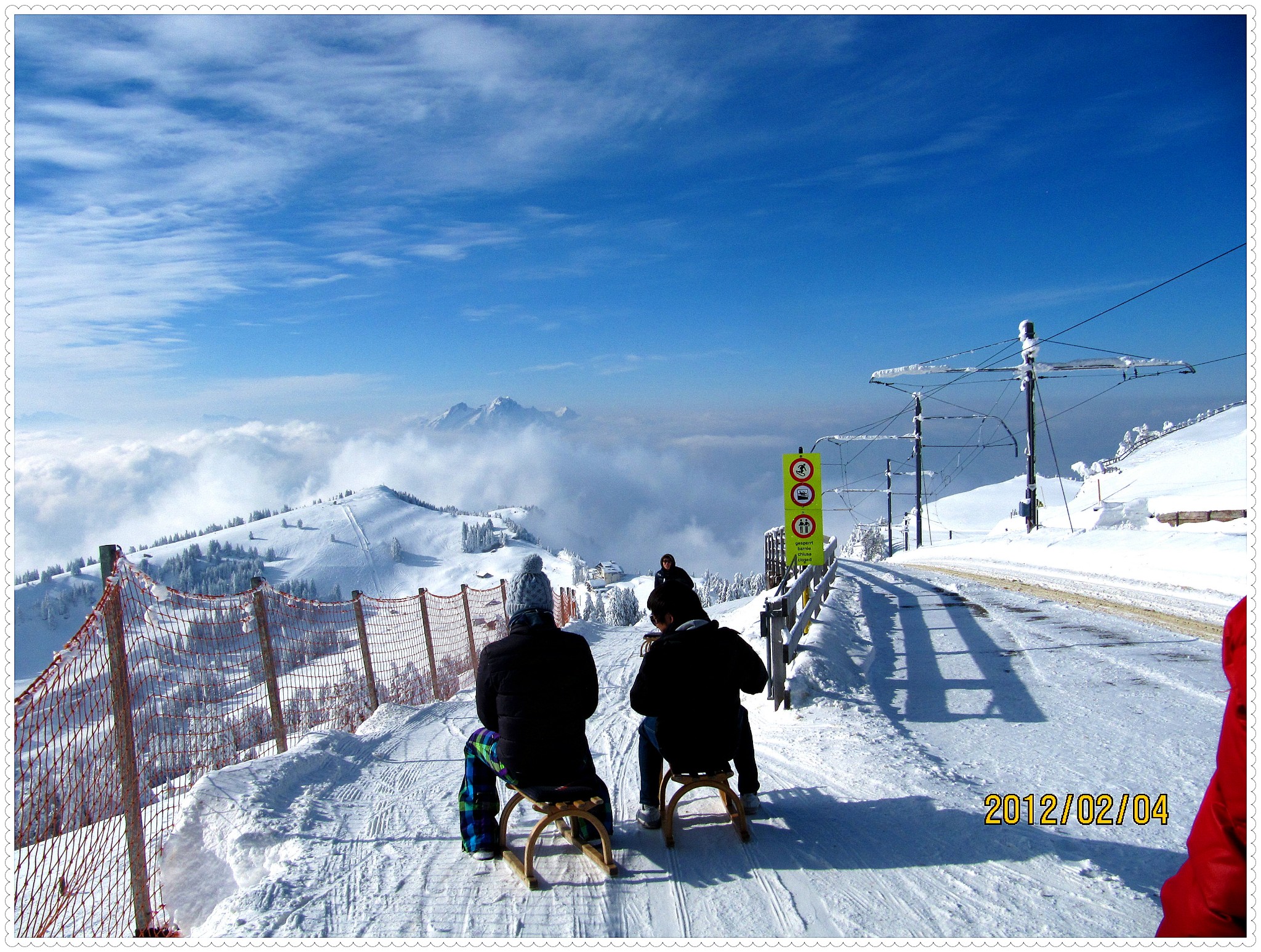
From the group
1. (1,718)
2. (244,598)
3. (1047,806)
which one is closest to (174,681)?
(244,598)

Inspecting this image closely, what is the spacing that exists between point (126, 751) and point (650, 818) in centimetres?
316

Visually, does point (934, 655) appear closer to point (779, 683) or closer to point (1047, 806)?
point (779, 683)

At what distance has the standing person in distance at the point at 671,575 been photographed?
18.3 feet

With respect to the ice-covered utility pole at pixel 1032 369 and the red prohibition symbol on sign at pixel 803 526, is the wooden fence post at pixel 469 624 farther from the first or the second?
the ice-covered utility pole at pixel 1032 369

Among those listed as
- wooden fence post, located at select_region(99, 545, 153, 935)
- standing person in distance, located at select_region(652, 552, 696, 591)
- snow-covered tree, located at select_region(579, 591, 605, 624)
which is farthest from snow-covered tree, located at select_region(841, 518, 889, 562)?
wooden fence post, located at select_region(99, 545, 153, 935)

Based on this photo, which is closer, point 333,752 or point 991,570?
point 333,752

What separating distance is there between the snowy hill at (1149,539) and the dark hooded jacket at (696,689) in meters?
5.83

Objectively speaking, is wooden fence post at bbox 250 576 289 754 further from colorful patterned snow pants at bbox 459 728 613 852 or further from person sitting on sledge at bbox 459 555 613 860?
person sitting on sledge at bbox 459 555 613 860

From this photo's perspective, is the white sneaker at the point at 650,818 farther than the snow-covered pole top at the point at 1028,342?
No

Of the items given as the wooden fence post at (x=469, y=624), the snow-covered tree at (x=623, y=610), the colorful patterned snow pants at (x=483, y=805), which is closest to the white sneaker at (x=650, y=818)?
the colorful patterned snow pants at (x=483, y=805)

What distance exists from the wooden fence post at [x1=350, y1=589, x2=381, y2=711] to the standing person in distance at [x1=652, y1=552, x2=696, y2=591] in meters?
3.57

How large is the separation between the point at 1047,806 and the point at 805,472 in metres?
6.66

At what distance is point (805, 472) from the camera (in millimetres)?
11109
